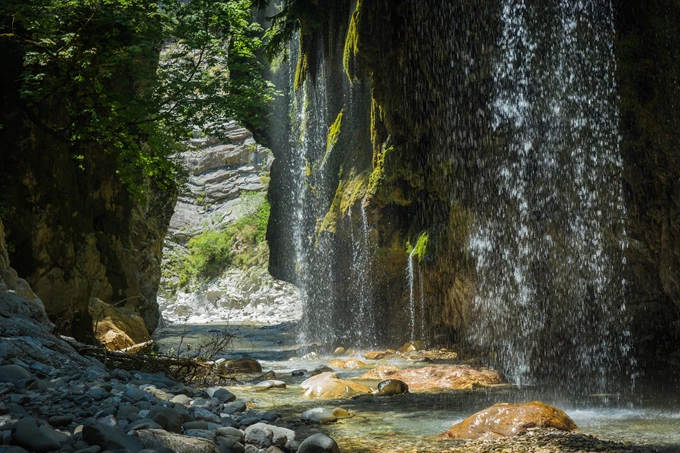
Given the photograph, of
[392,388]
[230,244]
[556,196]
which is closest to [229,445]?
[392,388]

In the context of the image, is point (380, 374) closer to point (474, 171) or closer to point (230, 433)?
point (474, 171)

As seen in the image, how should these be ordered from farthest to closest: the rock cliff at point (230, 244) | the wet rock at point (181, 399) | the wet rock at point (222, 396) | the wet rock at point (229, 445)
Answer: the rock cliff at point (230, 244)
the wet rock at point (222, 396)
the wet rock at point (181, 399)
the wet rock at point (229, 445)

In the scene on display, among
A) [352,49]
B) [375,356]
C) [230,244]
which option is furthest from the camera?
[230,244]

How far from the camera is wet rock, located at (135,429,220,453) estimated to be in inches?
158

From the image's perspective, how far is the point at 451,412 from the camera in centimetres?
A: 707

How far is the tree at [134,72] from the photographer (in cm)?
1103

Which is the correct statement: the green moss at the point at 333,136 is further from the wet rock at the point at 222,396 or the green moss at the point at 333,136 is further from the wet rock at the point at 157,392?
the wet rock at the point at 157,392

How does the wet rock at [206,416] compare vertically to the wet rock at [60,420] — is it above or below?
below

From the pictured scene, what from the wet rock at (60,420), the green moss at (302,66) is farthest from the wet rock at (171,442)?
the green moss at (302,66)

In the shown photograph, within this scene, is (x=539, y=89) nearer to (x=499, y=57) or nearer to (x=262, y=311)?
(x=499, y=57)

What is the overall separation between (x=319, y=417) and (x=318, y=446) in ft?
5.46

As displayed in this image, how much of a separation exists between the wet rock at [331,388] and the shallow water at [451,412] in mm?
211

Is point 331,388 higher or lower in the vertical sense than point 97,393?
lower

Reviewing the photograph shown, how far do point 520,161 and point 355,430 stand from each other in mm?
6720
